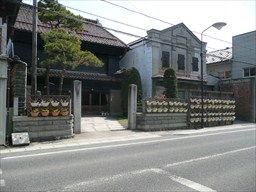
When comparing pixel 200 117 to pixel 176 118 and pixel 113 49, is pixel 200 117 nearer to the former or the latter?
pixel 176 118

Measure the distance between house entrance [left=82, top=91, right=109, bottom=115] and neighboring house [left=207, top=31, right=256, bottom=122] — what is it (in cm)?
1103

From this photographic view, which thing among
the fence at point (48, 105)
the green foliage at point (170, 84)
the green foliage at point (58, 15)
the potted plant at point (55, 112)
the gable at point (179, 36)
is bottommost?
the potted plant at point (55, 112)

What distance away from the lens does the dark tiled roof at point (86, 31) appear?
20.2m

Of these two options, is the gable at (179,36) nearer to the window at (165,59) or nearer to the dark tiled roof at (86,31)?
the window at (165,59)

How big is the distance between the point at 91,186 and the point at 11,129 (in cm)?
724

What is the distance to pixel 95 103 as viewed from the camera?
74.5 ft

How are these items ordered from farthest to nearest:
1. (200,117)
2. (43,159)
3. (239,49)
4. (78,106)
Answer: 1. (239,49)
2. (200,117)
3. (78,106)
4. (43,159)

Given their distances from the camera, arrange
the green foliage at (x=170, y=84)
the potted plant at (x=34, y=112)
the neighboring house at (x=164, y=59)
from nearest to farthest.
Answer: the potted plant at (x=34, y=112) < the green foliage at (x=170, y=84) < the neighboring house at (x=164, y=59)

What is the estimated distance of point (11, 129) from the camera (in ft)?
35.9

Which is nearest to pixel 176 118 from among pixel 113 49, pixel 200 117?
pixel 200 117

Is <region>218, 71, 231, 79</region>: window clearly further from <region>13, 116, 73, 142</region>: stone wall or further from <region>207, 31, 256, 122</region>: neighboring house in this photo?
<region>13, 116, 73, 142</region>: stone wall

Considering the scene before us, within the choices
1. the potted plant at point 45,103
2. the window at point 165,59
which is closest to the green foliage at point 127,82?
the window at point 165,59

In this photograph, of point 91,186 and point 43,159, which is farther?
point 43,159

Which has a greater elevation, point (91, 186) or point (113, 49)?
point (113, 49)
